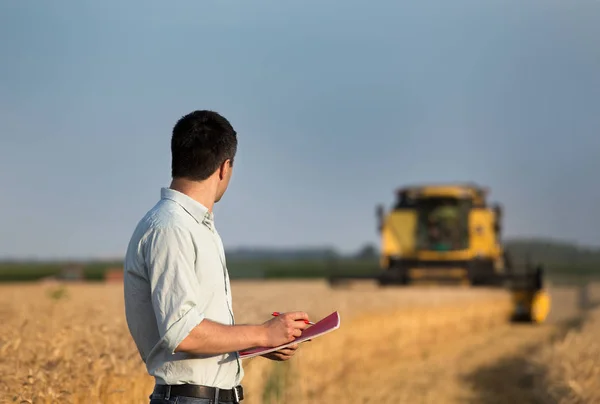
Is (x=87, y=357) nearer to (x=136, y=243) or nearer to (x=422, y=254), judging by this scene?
(x=136, y=243)

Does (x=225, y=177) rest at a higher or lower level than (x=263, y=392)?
higher

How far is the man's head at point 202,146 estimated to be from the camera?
2.92m

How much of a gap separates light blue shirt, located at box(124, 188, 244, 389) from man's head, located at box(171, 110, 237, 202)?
97 millimetres

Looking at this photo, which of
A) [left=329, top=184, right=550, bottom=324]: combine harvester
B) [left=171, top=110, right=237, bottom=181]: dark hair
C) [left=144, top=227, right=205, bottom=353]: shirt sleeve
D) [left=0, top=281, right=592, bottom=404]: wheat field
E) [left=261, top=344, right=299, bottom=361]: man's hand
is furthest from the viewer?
[left=329, top=184, right=550, bottom=324]: combine harvester

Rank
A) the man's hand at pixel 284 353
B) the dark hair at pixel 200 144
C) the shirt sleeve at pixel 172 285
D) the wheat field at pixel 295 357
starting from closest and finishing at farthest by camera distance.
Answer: the shirt sleeve at pixel 172 285
the dark hair at pixel 200 144
the man's hand at pixel 284 353
the wheat field at pixel 295 357

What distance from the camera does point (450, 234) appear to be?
23.0m

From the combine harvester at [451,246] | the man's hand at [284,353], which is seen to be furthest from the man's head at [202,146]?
the combine harvester at [451,246]

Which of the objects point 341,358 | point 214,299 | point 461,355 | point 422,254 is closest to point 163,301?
point 214,299

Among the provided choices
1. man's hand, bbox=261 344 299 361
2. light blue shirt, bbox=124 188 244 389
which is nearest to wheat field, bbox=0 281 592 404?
light blue shirt, bbox=124 188 244 389

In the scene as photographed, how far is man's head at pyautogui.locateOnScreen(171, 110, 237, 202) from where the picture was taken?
2.92 meters

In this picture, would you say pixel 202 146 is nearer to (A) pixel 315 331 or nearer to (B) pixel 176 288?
(B) pixel 176 288

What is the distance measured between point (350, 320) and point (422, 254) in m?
11.4

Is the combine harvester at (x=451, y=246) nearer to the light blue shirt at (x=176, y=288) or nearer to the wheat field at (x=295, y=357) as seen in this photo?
the wheat field at (x=295, y=357)

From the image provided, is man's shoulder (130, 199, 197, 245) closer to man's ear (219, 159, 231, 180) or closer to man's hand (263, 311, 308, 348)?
man's ear (219, 159, 231, 180)
